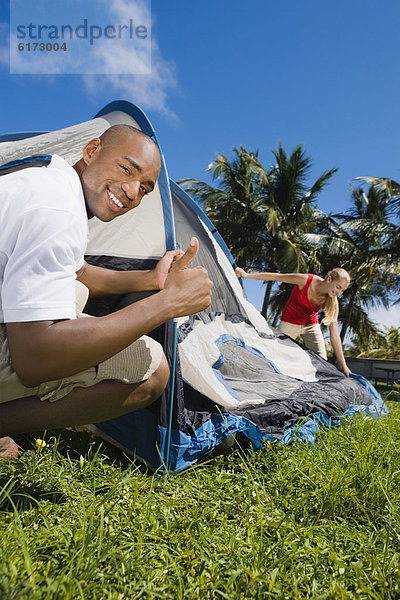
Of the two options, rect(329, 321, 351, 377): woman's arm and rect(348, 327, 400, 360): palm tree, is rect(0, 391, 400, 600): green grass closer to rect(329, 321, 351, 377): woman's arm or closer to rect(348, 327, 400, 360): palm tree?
rect(329, 321, 351, 377): woman's arm

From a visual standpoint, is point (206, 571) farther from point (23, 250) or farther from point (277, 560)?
point (23, 250)

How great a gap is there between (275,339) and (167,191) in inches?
77.5

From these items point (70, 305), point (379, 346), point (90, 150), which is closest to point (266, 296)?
point (379, 346)

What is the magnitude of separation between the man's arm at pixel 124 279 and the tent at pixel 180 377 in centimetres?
15

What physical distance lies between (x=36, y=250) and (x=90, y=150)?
71 cm

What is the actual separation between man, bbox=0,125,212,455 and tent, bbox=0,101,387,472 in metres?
0.49

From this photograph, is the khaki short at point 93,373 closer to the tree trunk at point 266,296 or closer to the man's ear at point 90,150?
the man's ear at point 90,150

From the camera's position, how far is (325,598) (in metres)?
1.09

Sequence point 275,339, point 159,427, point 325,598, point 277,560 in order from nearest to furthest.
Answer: point 325,598 < point 277,560 < point 159,427 < point 275,339

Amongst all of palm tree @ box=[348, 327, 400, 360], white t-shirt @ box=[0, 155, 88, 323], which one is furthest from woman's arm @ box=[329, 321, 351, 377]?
palm tree @ box=[348, 327, 400, 360]

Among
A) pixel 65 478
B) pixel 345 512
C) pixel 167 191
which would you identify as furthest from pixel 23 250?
pixel 345 512

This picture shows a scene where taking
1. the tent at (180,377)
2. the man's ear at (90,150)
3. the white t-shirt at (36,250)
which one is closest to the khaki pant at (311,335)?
the tent at (180,377)

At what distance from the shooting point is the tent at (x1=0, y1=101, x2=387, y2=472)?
2010 millimetres

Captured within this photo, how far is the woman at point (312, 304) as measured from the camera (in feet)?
14.4
